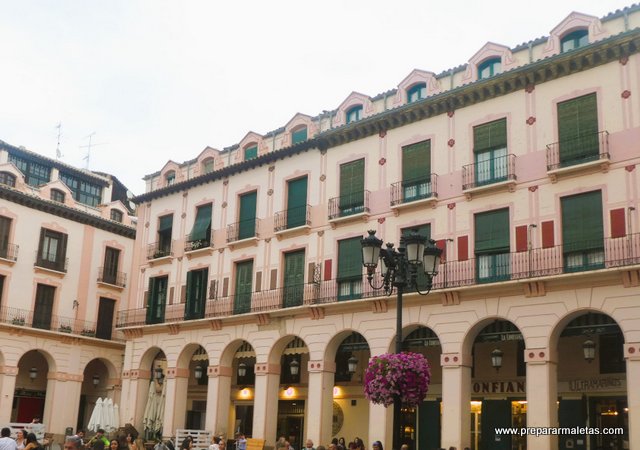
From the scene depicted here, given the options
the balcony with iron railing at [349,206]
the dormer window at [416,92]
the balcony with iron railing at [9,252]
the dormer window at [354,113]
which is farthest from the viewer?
the balcony with iron railing at [9,252]

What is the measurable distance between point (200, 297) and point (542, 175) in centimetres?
1591

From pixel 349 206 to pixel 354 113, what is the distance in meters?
3.79

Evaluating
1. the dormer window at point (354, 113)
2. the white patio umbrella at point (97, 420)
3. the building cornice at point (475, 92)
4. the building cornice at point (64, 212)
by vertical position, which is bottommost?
the white patio umbrella at point (97, 420)

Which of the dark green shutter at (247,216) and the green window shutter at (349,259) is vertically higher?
the dark green shutter at (247,216)

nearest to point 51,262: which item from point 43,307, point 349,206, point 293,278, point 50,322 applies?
point 43,307

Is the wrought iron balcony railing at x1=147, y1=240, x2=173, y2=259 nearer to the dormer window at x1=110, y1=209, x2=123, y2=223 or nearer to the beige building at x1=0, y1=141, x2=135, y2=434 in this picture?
the beige building at x1=0, y1=141, x2=135, y2=434

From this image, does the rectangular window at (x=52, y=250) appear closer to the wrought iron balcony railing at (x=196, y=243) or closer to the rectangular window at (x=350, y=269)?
the wrought iron balcony railing at (x=196, y=243)

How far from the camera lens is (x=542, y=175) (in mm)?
23125

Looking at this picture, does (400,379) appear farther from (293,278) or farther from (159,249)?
(159,249)

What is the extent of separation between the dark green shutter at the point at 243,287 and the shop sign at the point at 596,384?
497 inches

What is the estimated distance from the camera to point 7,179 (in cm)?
3822

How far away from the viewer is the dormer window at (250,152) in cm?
3291

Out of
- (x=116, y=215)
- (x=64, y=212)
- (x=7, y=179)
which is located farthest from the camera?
(x=116, y=215)

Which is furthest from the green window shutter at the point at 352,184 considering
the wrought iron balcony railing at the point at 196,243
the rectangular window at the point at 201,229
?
the rectangular window at the point at 201,229
